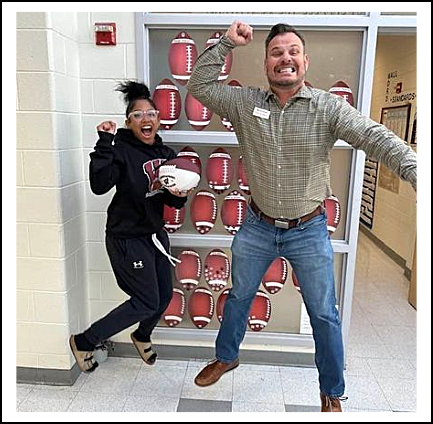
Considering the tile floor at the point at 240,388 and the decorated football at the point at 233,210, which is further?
the decorated football at the point at 233,210

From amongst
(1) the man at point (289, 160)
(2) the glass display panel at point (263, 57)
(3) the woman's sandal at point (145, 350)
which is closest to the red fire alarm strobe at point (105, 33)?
(2) the glass display panel at point (263, 57)

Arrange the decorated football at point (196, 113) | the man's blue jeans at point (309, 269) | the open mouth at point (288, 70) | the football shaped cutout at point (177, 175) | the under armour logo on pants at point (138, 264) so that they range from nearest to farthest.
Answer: the open mouth at point (288, 70), the man's blue jeans at point (309, 269), the football shaped cutout at point (177, 175), the under armour logo on pants at point (138, 264), the decorated football at point (196, 113)

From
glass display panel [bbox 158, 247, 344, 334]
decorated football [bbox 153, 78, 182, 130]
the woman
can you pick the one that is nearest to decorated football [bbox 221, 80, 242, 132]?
decorated football [bbox 153, 78, 182, 130]

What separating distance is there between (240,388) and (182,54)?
5.81 ft

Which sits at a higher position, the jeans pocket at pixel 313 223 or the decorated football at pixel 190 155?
the decorated football at pixel 190 155

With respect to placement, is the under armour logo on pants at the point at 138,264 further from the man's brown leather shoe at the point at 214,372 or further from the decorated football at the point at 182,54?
the decorated football at the point at 182,54

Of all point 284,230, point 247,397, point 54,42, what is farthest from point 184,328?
point 54,42

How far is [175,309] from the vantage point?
96.3 inches

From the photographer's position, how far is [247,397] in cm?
217

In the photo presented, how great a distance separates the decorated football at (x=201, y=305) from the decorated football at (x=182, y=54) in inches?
47.1

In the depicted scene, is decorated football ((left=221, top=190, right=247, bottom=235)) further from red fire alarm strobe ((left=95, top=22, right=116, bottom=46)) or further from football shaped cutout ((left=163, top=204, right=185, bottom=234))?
red fire alarm strobe ((left=95, top=22, right=116, bottom=46))

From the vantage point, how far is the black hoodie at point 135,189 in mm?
1935
